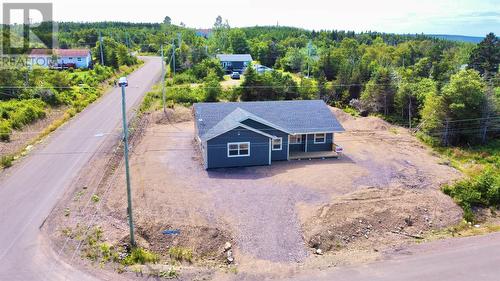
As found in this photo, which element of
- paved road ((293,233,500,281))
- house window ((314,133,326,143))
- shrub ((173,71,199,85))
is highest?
shrub ((173,71,199,85))

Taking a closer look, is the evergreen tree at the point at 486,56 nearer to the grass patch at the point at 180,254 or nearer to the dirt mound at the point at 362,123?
the dirt mound at the point at 362,123

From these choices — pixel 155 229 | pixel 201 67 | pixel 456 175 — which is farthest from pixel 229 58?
pixel 155 229

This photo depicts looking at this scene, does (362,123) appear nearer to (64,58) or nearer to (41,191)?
(41,191)

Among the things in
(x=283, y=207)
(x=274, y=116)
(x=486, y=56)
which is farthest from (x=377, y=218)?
(x=486, y=56)

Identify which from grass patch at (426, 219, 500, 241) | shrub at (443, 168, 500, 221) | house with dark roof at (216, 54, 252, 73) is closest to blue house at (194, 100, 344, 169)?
shrub at (443, 168, 500, 221)

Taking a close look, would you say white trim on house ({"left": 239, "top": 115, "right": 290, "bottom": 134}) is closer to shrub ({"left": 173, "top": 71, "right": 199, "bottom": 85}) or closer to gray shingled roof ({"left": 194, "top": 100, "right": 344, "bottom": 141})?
gray shingled roof ({"left": 194, "top": 100, "right": 344, "bottom": 141})

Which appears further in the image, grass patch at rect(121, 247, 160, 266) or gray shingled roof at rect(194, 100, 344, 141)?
gray shingled roof at rect(194, 100, 344, 141)

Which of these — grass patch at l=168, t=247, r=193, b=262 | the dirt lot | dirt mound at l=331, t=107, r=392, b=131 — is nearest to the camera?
grass patch at l=168, t=247, r=193, b=262

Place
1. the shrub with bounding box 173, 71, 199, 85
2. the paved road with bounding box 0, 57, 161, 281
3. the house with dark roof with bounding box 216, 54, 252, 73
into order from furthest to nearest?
the house with dark roof with bounding box 216, 54, 252, 73
the shrub with bounding box 173, 71, 199, 85
the paved road with bounding box 0, 57, 161, 281
